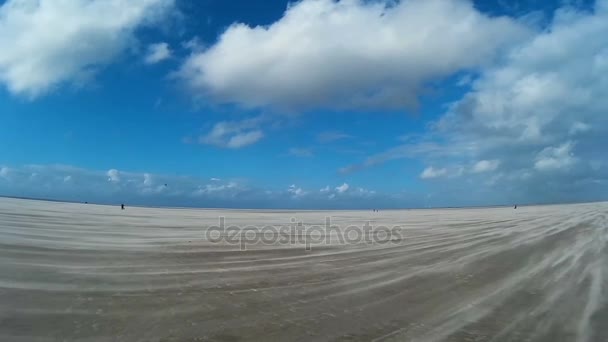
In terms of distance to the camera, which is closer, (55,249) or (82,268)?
(82,268)

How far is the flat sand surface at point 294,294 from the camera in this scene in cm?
567

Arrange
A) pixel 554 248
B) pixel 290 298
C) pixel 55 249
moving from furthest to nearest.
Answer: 1. pixel 554 248
2. pixel 55 249
3. pixel 290 298

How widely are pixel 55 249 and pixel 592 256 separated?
2048 centimetres

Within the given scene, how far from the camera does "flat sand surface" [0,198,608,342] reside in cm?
567

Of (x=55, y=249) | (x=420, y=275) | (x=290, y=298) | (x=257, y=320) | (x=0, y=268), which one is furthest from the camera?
(x=55, y=249)

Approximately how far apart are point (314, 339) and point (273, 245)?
10647mm

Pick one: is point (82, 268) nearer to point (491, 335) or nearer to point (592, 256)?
point (491, 335)

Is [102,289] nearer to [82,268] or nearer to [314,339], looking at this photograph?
[82,268]

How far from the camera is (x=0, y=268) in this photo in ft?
30.8

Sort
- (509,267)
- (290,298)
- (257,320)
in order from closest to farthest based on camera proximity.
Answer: (257,320) < (290,298) < (509,267)

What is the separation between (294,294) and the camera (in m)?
7.83

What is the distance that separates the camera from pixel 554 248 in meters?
15.5

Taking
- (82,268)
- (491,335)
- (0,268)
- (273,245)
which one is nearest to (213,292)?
(82,268)

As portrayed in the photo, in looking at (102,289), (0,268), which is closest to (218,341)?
(102,289)
